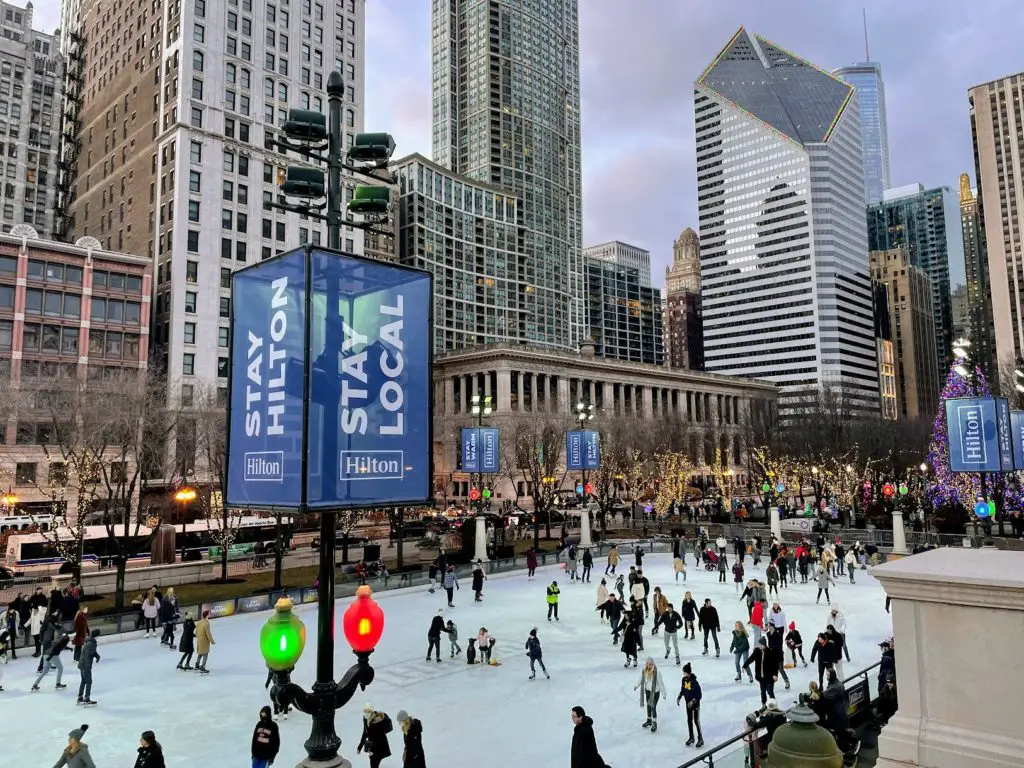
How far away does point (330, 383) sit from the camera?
679 centimetres

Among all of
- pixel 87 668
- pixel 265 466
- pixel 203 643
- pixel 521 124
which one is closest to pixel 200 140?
pixel 203 643

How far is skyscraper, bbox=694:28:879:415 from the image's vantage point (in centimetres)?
17388

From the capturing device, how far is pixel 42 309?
195 ft

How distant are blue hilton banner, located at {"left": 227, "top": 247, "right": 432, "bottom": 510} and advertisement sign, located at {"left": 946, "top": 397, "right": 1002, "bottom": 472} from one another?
25.7 m

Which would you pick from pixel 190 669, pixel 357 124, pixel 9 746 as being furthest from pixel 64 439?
pixel 357 124

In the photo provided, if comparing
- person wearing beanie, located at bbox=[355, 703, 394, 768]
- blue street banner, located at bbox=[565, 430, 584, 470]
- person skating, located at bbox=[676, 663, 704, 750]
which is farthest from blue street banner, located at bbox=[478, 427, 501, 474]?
person wearing beanie, located at bbox=[355, 703, 394, 768]

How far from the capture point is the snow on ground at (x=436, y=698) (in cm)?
1333

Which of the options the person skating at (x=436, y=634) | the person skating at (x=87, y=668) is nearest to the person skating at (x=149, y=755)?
the person skating at (x=87, y=668)

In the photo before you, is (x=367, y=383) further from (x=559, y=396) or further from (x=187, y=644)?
(x=559, y=396)

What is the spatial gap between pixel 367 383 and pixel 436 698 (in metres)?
11.9

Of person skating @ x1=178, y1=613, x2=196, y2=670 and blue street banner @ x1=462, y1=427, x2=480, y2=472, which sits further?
blue street banner @ x1=462, y1=427, x2=480, y2=472

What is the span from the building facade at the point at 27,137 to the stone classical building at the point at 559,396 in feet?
186

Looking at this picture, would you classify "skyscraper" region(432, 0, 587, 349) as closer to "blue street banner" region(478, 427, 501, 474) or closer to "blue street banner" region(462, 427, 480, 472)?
"blue street banner" region(478, 427, 501, 474)

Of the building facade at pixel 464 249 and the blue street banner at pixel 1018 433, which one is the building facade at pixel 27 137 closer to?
the building facade at pixel 464 249
